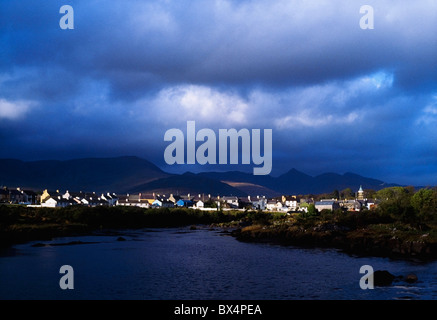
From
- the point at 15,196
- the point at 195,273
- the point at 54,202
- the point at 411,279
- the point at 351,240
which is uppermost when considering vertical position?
the point at 15,196

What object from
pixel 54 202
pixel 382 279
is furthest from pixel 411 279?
pixel 54 202

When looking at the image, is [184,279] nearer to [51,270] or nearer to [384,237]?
[51,270]

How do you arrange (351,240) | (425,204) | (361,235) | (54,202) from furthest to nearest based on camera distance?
(54,202)
(425,204)
(361,235)
(351,240)

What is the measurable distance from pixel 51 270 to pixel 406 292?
3778 cm

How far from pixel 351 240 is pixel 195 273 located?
41.5 metres

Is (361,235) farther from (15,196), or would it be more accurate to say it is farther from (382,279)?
(15,196)

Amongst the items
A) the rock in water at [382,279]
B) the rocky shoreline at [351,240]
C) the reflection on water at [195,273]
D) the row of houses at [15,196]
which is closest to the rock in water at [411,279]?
the reflection on water at [195,273]

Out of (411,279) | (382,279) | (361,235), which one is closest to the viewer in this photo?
(382,279)

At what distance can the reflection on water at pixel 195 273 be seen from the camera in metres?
38.0

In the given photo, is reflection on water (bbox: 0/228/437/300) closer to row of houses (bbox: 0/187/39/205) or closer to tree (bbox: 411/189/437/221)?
tree (bbox: 411/189/437/221)

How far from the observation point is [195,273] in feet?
160

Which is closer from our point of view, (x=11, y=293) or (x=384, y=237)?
(x=11, y=293)
